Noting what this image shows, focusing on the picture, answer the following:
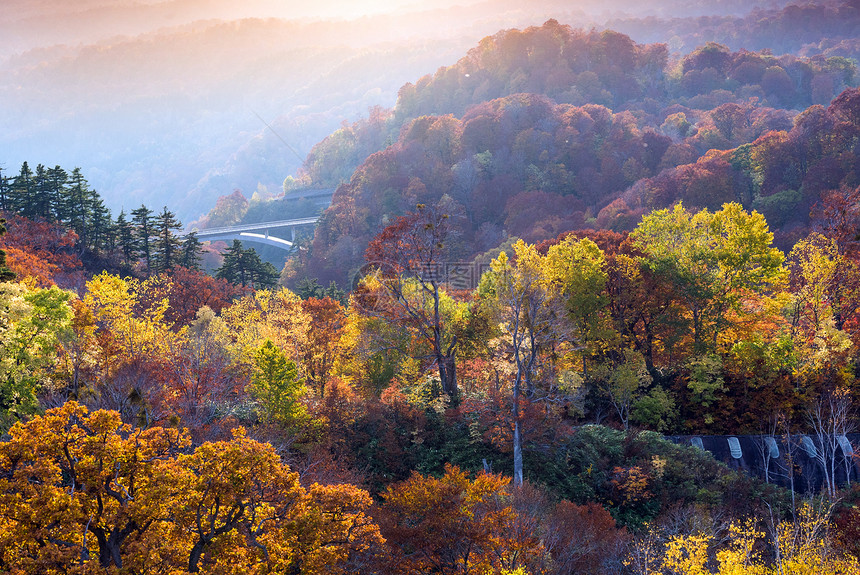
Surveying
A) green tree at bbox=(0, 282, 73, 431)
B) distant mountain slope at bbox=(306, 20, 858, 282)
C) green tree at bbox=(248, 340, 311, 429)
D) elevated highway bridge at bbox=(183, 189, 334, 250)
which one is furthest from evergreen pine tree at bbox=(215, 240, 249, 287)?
elevated highway bridge at bbox=(183, 189, 334, 250)

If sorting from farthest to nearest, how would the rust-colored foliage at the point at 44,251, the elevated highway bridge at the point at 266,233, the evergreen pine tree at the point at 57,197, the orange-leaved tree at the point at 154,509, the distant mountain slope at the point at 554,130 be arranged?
1. the elevated highway bridge at the point at 266,233
2. the distant mountain slope at the point at 554,130
3. the evergreen pine tree at the point at 57,197
4. the rust-colored foliage at the point at 44,251
5. the orange-leaved tree at the point at 154,509

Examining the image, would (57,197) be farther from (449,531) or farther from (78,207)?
(449,531)

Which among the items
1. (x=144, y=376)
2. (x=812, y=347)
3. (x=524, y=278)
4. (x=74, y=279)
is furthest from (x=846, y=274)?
(x=74, y=279)

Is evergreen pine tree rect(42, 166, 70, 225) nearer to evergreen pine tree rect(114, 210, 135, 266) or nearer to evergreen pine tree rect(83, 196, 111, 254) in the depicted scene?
evergreen pine tree rect(83, 196, 111, 254)

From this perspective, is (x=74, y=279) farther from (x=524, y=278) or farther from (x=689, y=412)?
(x=689, y=412)

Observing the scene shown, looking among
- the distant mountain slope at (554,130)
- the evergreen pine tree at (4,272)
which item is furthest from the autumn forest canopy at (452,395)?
the distant mountain slope at (554,130)

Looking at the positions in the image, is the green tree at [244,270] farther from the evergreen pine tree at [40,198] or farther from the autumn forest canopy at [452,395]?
the evergreen pine tree at [40,198]

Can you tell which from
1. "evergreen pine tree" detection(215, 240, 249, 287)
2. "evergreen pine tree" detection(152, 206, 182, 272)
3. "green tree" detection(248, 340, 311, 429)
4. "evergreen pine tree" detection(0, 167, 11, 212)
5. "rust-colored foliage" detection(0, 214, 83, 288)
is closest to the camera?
"green tree" detection(248, 340, 311, 429)
